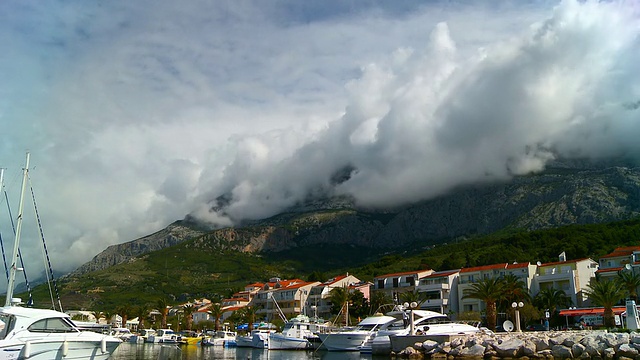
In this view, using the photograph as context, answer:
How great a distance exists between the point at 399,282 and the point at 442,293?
12408 mm

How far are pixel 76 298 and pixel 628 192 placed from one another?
180 m

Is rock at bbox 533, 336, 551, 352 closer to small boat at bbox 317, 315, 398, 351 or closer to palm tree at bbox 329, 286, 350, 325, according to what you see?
small boat at bbox 317, 315, 398, 351

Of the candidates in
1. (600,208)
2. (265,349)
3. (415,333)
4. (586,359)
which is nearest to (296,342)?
(265,349)

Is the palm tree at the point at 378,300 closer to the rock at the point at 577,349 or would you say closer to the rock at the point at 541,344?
the rock at the point at 541,344

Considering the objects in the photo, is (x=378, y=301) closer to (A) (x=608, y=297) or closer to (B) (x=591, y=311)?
(B) (x=591, y=311)

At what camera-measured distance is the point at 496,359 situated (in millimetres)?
41344

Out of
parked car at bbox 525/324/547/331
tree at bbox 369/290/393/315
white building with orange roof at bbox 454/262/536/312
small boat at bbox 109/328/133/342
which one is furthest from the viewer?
small boat at bbox 109/328/133/342

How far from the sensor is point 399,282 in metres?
102

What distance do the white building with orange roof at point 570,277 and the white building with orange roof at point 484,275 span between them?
157 centimetres

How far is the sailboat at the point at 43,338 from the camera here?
2748 centimetres

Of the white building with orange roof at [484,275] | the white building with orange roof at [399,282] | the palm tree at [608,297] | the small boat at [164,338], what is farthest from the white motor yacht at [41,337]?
the white building with orange roof at [399,282]

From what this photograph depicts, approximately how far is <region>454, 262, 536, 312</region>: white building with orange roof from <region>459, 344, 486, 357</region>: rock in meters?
40.2

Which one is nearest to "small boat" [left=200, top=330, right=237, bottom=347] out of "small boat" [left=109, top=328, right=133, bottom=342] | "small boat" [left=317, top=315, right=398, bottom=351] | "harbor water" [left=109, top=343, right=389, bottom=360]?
"small boat" [left=109, top=328, right=133, bottom=342]

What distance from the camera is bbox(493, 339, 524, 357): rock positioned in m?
41.3
